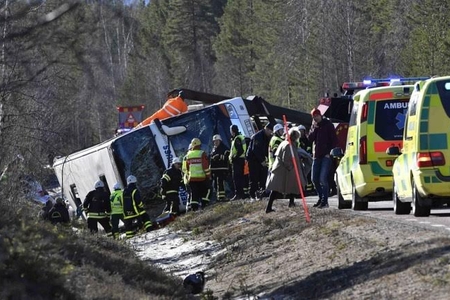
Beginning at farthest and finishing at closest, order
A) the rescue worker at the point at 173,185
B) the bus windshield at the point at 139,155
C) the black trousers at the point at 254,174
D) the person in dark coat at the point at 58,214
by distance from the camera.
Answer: the bus windshield at the point at 139,155 < the person in dark coat at the point at 58,214 < the rescue worker at the point at 173,185 < the black trousers at the point at 254,174

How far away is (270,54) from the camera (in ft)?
271

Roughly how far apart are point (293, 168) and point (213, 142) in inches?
394

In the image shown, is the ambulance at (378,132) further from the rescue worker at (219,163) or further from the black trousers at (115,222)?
the rescue worker at (219,163)

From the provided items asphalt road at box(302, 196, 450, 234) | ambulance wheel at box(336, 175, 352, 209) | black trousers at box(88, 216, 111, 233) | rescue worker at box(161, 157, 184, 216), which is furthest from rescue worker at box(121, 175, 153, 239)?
asphalt road at box(302, 196, 450, 234)

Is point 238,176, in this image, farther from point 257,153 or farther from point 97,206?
point 97,206

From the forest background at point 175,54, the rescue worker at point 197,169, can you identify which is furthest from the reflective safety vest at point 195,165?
the forest background at point 175,54

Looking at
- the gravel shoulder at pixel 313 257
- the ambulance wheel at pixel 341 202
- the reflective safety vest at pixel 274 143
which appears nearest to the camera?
the gravel shoulder at pixel 313 257

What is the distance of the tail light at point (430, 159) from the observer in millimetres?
16719

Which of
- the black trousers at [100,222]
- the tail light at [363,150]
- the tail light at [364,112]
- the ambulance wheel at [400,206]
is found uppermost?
the tail light at [364,112]

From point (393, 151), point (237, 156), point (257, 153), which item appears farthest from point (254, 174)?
point (393, 151)

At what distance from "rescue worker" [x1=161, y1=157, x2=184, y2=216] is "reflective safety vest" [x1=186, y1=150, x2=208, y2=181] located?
0.58 meters

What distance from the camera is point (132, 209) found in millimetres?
26734

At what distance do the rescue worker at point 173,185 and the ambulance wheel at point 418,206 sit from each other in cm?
1119

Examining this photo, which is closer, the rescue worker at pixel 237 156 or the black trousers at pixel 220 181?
the rescue worker at pixel 237 156
